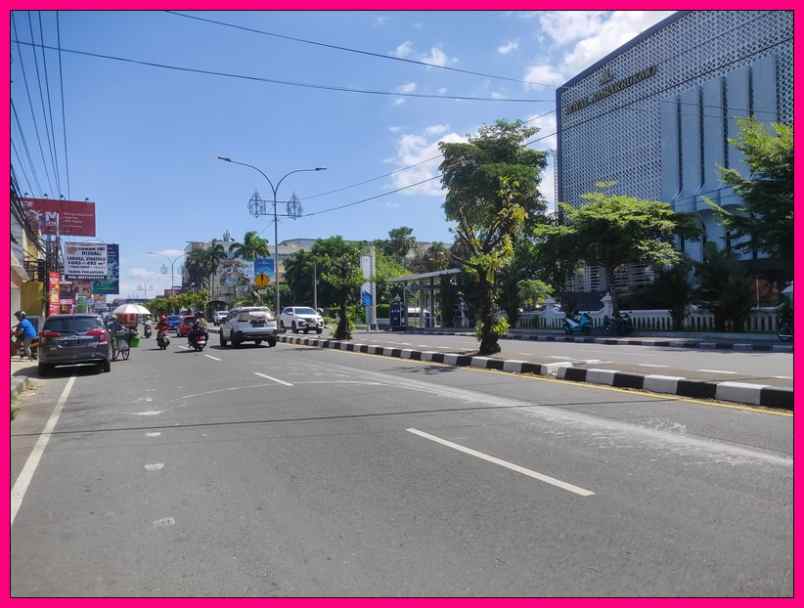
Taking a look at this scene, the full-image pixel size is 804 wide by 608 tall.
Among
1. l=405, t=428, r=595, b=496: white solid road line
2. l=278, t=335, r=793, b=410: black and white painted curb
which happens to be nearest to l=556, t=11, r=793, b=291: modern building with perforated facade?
l=278, t=335, r=793, b=410: black and white painted curb

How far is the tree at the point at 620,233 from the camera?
1098 inches

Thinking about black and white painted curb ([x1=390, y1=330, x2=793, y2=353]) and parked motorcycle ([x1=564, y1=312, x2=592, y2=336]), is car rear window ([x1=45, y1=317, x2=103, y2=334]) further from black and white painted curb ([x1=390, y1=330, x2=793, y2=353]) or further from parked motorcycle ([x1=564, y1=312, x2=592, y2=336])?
parked motorcycle ([x1=564, y1=312, x2=592, y2=336])

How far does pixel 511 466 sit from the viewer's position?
5.75m

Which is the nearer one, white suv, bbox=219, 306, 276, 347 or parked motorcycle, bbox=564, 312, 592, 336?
white suv, bbox=219, 306, 276, 347

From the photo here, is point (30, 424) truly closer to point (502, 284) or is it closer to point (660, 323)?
point (660, 323)

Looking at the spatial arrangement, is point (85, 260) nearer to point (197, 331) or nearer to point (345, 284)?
point (197, 331)

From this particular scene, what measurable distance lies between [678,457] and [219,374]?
10901 mm

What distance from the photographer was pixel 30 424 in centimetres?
880

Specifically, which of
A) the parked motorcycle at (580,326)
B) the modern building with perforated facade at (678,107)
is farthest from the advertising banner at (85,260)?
the parked motorcycle at (580,326)

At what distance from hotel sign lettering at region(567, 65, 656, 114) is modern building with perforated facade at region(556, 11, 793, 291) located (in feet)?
0.22

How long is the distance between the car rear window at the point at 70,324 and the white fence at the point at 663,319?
21.8m

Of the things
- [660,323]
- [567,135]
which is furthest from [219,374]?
[567,135]

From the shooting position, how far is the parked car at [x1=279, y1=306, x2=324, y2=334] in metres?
40.2

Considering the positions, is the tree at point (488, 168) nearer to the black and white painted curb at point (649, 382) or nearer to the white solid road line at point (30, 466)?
the black and white painted curb at point (649, 382)
